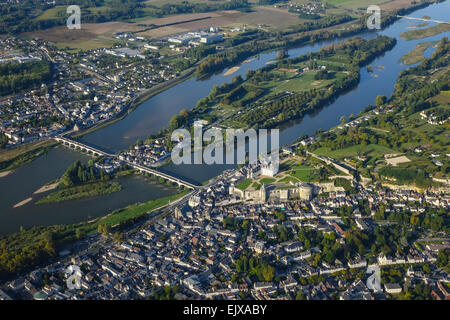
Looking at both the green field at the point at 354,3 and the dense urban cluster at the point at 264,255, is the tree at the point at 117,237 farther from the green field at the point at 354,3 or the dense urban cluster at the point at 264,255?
the green field at the point at 354,3

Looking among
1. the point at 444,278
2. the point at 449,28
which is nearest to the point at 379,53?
the point at 449,28

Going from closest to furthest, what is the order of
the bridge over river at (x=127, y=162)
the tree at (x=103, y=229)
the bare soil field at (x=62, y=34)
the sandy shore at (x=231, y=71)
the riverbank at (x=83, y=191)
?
the tree at (x=103, y=229), the riverbank at (x=83, y=191), the bridge over river at (x=127, y=162), the sandy shore at (x=231, y=71), the bare soil field at (x=62, y=34)

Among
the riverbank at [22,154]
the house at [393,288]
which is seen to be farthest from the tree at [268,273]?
the riverbank at [22,154]

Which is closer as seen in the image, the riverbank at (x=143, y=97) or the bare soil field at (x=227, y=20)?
the riverbank at (x=143, y=97)

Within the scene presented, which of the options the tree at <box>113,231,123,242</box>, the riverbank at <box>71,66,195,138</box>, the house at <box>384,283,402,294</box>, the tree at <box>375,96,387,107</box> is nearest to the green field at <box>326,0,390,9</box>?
the riverbank at <box>71,66,195,138</box>

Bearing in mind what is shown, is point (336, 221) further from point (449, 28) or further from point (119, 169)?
point (449, 28)

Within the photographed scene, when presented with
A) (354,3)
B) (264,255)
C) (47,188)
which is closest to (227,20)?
(354,3)

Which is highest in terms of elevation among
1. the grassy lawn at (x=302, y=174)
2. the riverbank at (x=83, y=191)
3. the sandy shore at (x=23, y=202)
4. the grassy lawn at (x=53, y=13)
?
the grassy lawn at (x=53, y=13)

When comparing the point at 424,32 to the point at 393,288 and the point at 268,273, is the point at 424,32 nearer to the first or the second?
A: the point at 393,288

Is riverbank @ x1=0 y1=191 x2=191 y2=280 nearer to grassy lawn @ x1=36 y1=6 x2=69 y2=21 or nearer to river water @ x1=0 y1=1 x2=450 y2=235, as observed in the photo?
river water @ x1=0 y1=1 x2=450 y2=235
